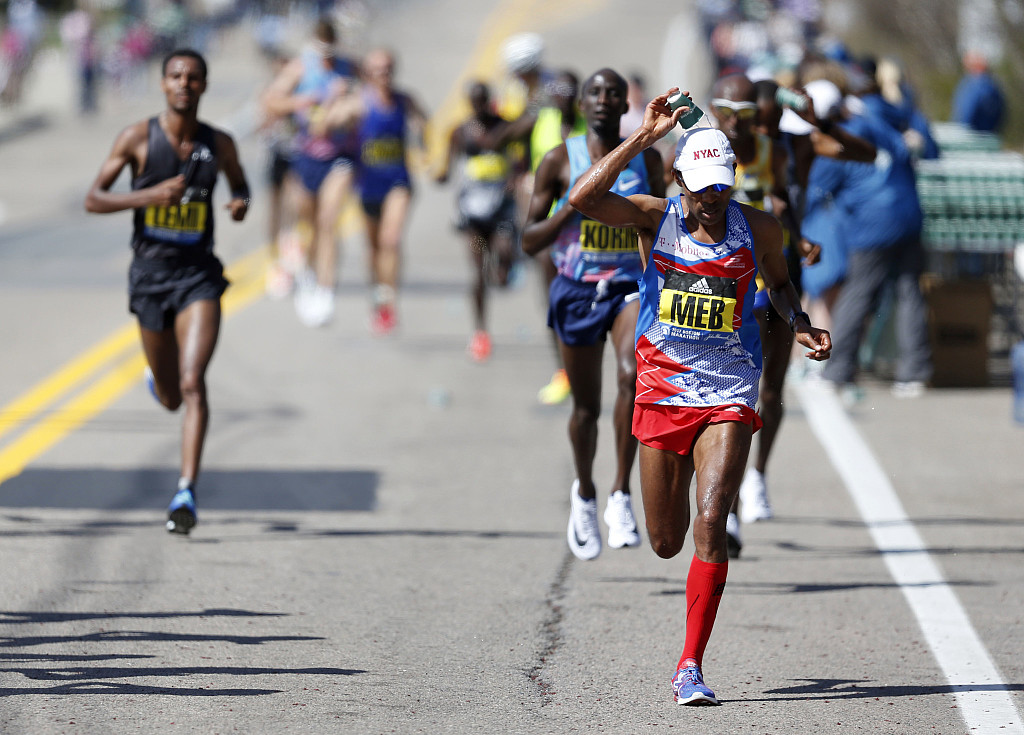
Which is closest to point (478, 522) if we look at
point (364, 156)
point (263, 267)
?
point (364, 156)

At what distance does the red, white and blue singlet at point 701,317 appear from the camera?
5.75m

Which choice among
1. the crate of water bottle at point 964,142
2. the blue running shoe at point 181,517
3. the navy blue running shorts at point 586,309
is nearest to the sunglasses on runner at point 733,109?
the navy blue running shorts at point 586,309

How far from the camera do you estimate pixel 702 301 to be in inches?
227

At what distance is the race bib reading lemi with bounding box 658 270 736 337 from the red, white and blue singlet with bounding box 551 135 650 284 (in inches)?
66.2

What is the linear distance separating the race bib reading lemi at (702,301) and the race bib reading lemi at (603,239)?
174cm

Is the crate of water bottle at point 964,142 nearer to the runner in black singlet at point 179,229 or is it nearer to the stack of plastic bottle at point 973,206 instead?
the stack of plastic bottle at point 973,206

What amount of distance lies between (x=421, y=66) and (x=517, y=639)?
4206cm

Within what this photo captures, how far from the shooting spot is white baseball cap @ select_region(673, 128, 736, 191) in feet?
18.5

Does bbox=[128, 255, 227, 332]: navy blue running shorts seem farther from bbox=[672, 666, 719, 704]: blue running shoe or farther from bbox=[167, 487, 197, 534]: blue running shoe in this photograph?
bbox=[672, 666, 719, 704]: blue running shoe

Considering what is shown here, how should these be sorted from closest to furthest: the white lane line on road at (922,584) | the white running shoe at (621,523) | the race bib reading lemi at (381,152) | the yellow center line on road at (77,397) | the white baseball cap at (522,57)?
the white lane line on road at (922,584)
the white running shoe at (621,523)
the yellow center line on road at (77,397)
the white baseball cap at (522,57)
the race bib reading lemi at (381,152)

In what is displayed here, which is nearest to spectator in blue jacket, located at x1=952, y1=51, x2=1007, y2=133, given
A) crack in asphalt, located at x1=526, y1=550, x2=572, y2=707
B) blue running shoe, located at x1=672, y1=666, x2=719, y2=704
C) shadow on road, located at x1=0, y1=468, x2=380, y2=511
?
shadow on road, located at x1=0, y1=468, x2=380, y2=511

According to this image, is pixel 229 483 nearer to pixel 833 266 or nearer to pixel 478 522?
pixel 478 522

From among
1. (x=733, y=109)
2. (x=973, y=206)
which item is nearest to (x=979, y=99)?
(x=973, y=206)

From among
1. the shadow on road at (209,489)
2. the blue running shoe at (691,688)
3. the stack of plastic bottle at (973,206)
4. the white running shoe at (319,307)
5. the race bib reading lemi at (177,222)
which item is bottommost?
the white running shoe at (319,307)
